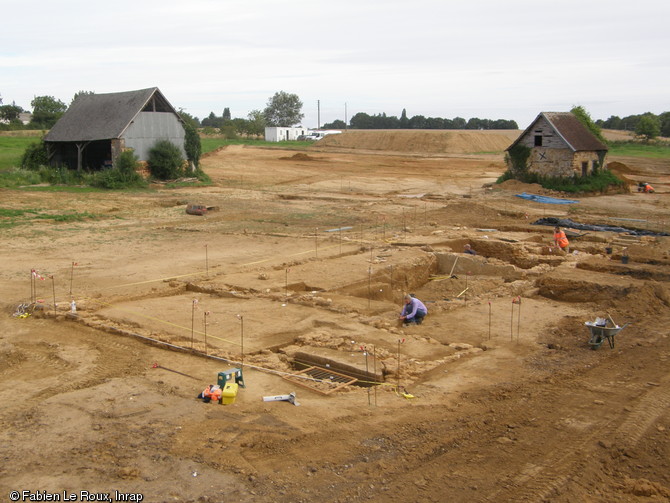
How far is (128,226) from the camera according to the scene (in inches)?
933

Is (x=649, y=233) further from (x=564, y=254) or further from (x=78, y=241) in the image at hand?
(x=78, y=241)

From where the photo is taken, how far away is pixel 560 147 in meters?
34.7

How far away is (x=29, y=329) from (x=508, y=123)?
98.6 meters

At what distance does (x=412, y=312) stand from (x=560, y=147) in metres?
25.0

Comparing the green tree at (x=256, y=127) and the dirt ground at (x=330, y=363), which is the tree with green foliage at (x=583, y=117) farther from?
the green tree at (x=256, y=127)

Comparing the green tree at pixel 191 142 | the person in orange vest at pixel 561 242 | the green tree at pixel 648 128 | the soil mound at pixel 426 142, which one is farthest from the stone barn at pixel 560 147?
the green tree at pixel 648 128

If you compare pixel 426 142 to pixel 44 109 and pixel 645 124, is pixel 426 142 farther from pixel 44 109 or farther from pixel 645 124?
pixel 44 109

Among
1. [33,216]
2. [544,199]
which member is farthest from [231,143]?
[33,216]

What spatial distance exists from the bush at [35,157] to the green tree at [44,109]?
25946 mm

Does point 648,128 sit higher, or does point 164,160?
point 648,128

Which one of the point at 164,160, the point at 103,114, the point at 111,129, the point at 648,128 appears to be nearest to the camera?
the point at 111,129

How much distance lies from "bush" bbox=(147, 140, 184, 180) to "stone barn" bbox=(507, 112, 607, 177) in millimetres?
18994

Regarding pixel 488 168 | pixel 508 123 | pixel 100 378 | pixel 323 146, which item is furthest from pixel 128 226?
pixel 508 123

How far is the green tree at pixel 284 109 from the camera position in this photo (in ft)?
350
